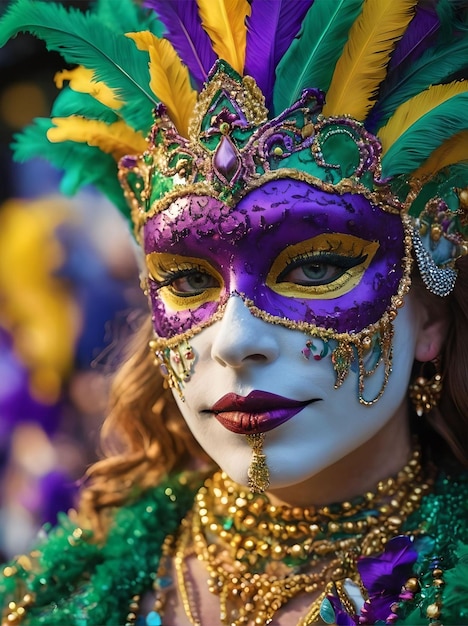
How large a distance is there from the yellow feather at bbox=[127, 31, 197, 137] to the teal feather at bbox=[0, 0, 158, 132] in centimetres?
7

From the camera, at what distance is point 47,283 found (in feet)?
11.7

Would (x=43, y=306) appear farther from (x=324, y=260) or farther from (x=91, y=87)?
(x=324, y=260)

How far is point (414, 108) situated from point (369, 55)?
14 cm

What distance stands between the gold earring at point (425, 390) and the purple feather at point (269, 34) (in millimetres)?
701

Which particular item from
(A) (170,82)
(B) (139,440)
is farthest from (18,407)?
(A) (170,82)

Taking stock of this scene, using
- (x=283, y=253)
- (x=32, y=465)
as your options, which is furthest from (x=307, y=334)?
(x=32, y=465)

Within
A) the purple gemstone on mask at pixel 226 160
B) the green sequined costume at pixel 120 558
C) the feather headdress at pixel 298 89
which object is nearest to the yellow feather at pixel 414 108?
the feather headdress at pixel 298 89

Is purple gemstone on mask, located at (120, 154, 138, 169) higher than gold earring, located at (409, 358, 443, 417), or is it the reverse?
purple gemstone on mask, located at (120, 154, 138, 169)

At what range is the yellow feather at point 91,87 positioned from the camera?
1.96m

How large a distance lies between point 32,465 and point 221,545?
142 cm

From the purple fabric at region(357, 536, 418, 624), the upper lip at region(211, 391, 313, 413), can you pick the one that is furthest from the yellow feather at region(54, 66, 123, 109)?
the purple fabric at region(357, 536, 418, 624)

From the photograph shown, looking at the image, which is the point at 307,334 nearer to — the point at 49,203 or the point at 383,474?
the point at 383,474

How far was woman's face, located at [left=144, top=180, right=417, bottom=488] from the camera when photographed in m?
1.65

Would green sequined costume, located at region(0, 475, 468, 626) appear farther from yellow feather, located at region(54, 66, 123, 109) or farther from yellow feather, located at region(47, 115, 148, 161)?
yellow feather, located at region(54, 66, 123, 109)
